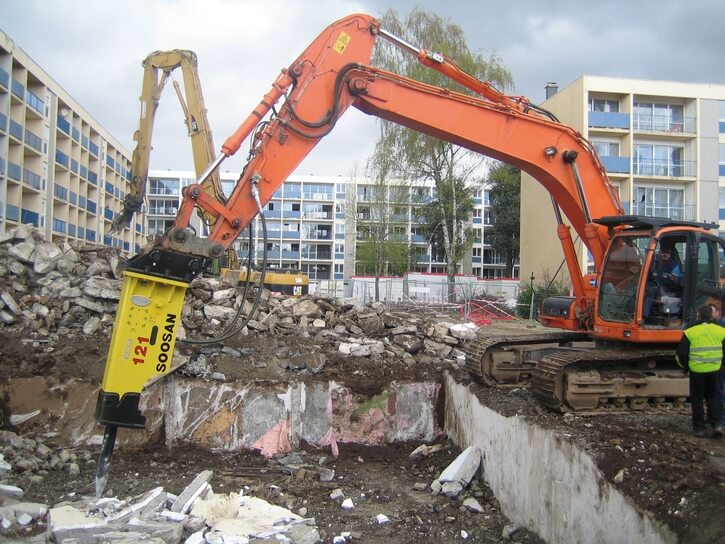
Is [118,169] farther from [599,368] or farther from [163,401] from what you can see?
[599,368]

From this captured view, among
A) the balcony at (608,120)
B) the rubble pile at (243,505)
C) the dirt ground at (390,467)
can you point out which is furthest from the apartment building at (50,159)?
the balcony at (608,120)

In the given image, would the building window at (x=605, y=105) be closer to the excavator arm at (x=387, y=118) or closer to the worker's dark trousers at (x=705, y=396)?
the excavator arm at (x=387, y=118)

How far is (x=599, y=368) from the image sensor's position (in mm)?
6445

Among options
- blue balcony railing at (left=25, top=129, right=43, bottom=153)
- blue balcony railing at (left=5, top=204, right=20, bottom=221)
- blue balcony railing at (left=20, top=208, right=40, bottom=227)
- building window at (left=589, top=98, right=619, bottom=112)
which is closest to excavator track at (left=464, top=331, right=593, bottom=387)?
building window at (left=589, top=98, right=619, bottom=112)

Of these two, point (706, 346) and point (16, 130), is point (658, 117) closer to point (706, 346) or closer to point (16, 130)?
point (706, 346)

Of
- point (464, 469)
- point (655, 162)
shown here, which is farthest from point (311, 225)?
point (464, 469)

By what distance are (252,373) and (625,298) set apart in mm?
5437

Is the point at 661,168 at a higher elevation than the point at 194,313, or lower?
higher

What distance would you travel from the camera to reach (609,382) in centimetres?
621

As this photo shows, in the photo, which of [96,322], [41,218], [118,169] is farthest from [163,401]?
[118,169]

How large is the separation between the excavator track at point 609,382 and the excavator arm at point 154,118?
16.0ft

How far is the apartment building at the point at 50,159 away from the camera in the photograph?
100 feet

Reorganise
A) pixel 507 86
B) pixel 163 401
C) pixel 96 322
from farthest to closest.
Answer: pixel 507 86
pixel 96 322
pixel 163 401

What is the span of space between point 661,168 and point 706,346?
90.8ft
